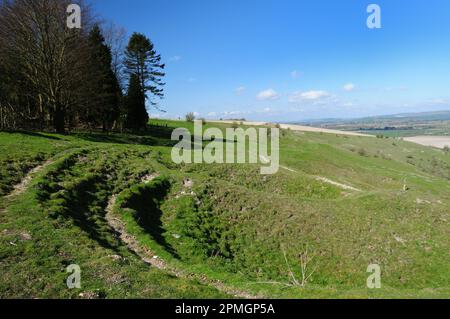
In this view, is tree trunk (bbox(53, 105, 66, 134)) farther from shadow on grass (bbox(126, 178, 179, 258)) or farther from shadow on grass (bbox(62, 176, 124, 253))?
shadow on grass (bbox(126, 178, 179, 258))

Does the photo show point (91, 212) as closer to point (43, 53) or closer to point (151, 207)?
point (151, 207)

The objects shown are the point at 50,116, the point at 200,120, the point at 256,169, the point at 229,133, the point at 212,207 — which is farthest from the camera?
the point at 200,120

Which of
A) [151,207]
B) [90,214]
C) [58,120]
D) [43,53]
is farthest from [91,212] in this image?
[43,53]

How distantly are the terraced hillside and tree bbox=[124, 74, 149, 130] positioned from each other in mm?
18900

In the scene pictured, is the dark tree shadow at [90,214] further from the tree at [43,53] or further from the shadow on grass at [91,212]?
the tree at [43,53]

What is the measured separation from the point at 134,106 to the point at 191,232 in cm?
3519

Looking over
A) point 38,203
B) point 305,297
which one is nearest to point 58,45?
point 38,203

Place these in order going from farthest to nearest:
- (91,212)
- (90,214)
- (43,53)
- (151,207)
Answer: (43,53), (151,207), (91,212), (90,214)

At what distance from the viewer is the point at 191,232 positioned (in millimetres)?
17781

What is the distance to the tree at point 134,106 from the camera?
47.5 metres

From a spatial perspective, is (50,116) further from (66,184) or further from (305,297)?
(305,297)

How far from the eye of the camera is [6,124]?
3372cm

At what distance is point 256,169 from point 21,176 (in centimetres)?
Result: 2108

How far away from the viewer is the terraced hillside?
10.9 meters
